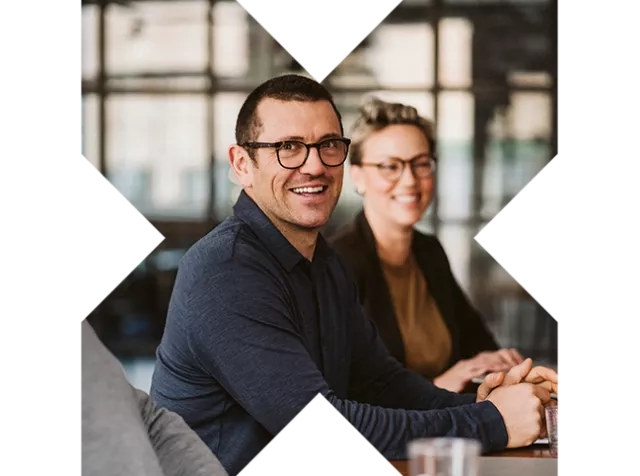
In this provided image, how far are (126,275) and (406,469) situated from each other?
4.01ft

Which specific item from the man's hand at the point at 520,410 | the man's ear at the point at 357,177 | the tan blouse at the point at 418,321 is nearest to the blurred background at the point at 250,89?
the man's ear at the point at 357,177

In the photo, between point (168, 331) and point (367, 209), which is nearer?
point (168, 331)

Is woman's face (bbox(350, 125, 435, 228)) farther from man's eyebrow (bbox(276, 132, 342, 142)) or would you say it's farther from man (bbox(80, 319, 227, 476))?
man (bbox(80, 319, 227, 476))

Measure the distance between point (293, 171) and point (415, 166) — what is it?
536 mm
